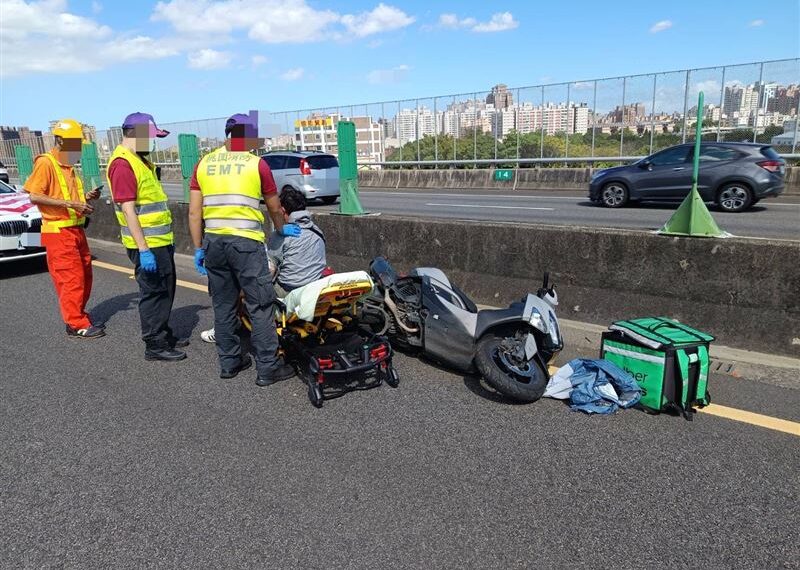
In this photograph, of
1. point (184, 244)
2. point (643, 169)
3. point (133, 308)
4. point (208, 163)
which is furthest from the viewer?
point (643, 169)

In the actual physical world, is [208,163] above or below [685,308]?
above

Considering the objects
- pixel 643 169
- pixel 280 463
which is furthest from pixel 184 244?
pixel 643 169

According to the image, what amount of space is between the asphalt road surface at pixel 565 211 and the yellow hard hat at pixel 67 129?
5482 millimetres

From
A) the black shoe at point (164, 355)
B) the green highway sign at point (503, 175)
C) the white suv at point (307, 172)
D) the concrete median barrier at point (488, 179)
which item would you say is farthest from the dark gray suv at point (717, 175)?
the black shoe at point (164, 355)

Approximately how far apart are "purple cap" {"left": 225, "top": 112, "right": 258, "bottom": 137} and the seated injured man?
485 mm

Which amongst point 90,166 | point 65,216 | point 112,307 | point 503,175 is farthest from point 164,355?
point 503,175

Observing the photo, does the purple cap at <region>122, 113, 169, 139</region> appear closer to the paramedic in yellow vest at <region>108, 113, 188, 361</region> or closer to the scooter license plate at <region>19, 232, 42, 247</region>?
the paramedic in yellow vest at <region>108, 113, 188, 361</region>

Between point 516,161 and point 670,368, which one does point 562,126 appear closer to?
point 516,161

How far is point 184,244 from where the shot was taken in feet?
31.0

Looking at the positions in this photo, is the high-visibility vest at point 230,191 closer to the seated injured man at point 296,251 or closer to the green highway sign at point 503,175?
the seated injured man at point 296,251

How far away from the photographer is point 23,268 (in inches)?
362

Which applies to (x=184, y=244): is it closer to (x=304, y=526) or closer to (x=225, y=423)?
(x=225, y=423)

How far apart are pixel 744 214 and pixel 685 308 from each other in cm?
917

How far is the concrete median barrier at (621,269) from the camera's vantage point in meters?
4.49
